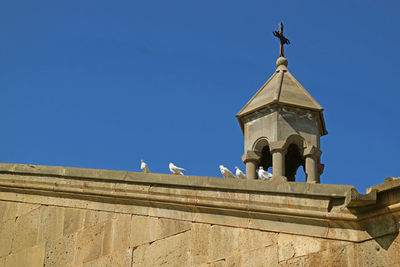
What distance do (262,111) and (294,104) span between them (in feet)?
2.28

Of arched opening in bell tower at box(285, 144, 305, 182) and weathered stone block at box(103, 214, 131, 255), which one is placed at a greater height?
arched opening in bell tower at box(285, 144, 305, 182)

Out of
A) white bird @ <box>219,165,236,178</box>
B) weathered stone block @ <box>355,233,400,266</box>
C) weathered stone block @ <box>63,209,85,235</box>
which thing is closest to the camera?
weathered stone block @ <box>355,233,400,266</box>

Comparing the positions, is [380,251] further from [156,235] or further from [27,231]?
[27,231]

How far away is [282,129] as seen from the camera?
1483 centimetres

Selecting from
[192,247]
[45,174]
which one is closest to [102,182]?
[45,174]

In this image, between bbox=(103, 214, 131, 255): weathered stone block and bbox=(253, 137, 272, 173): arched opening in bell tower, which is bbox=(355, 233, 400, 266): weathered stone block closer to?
bbox=(103, 214, 131, 255): weathered stone block

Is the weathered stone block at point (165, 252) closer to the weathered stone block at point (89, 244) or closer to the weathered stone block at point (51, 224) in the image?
the weathered stone block at point (89, 244)

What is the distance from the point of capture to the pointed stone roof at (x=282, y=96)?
15.1 meters

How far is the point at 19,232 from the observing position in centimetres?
860

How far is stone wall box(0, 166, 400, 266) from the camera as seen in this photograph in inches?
257

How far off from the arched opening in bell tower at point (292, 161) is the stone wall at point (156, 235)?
25.5 ft

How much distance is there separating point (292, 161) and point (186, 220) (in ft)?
28.4

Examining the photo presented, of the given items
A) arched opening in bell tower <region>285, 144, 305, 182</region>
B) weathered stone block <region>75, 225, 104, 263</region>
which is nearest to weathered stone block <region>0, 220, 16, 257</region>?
weathered stone block <region>75, 225, 104, 263</region>

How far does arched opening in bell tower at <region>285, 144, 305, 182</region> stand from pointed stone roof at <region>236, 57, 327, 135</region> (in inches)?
31.3
